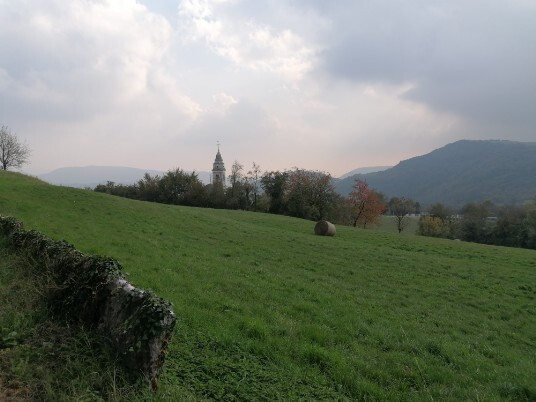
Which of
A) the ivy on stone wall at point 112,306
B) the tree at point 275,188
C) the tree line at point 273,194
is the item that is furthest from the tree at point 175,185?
the ivy on stone wall at point 112,306

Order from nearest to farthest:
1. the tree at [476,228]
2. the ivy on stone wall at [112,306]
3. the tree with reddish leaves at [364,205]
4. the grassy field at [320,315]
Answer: the ivy on stone wall at [112,306], the grassy field at [320,315], the tree with reddish leaves at [364,205], the tree at [476,228]

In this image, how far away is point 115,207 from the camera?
26234 mm

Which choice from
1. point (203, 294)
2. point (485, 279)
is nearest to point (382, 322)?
point (203, 294)

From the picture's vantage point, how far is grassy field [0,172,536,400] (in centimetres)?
611

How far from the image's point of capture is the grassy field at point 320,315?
611 centimetres

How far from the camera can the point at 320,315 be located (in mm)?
9461

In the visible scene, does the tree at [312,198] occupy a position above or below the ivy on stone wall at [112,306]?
above

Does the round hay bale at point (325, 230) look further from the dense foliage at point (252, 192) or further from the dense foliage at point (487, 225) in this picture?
the dense foliage at point (487, 225)

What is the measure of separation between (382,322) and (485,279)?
1088cm

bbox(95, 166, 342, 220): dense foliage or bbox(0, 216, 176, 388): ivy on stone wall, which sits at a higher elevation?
bbox(95, 166, 342, 220): dense foliage

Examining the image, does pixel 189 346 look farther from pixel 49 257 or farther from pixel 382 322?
pixel 382 322

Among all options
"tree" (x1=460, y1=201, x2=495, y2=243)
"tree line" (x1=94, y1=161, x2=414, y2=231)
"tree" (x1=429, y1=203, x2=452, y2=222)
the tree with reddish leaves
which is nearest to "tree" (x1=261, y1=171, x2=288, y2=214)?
"tree line" (x1=94, y1=161, x2=414, y2=231)

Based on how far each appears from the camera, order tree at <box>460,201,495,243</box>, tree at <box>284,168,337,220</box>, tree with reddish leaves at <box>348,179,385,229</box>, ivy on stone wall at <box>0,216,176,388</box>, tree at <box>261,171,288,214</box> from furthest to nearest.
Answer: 1. tree at <box>460,201,495,243</box>
2. tree with reddish leaves at <box>348,179,385,229</box>
3. tree at <box>261,171,288,214</box>
4. tree at <box>284,168,337,220</box>
5. ivy on stone wall at <box>0,216,176,388</box>

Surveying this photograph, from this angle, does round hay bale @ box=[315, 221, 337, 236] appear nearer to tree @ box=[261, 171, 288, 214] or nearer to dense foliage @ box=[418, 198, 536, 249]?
tree @ box=[261, 171, 288, 214]
